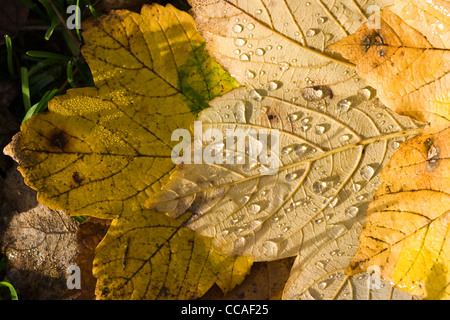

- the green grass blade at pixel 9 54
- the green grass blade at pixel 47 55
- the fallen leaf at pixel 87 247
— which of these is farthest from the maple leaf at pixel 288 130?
the green grass blade at pixel 9 54

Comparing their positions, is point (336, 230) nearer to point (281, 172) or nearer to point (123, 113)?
point (281, 172)

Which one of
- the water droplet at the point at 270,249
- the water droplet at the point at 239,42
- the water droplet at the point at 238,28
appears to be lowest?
the water droplet at the point at 270,249

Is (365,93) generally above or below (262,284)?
above

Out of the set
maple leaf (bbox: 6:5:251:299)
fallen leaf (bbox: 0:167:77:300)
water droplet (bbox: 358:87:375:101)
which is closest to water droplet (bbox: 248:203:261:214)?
maple leaf (bbox: 6:5:251:299)

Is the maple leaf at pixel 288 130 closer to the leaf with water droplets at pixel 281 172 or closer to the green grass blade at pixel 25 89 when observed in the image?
the leaf with water droplets at pixel 281 172

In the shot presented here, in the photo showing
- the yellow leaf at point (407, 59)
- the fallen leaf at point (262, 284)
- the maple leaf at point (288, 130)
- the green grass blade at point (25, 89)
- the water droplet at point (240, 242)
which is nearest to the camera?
the yellow leaf at point (407, 59)

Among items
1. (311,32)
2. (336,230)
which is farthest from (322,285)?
(311,32)
